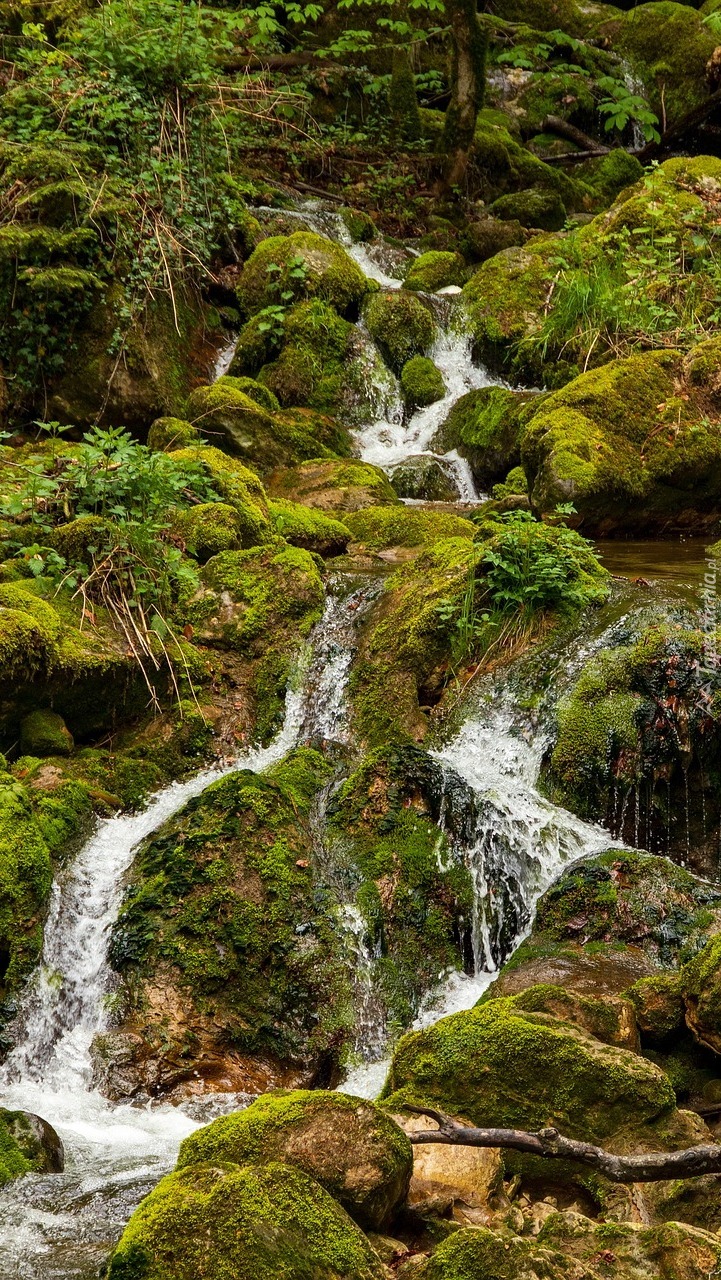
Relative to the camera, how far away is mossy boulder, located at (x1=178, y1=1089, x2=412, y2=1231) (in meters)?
3.08

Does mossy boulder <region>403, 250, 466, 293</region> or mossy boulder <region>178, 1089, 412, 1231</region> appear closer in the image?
mossy boulder <region>178, 1089, 412, 1231</region>

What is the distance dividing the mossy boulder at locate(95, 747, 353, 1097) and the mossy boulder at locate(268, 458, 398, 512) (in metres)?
4.37

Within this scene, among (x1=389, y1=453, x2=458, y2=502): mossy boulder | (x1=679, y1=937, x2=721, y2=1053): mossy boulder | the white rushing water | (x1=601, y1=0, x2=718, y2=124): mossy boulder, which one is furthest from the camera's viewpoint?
(x1=601, y1=0, x2=718, y2=124): mossy boulder

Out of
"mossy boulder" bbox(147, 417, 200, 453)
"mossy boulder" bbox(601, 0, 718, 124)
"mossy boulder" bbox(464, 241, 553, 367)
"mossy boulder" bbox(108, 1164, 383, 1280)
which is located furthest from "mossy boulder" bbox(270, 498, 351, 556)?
"mossy boulder" bbox(601, 0, 718, 124)

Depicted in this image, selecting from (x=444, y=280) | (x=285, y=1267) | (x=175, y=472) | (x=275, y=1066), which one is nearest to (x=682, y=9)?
(x=444, y=280)

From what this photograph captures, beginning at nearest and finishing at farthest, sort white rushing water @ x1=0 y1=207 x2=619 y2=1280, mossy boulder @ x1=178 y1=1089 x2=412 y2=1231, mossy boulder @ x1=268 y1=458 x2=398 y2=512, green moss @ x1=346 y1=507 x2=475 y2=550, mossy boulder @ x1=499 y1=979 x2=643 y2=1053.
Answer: mossy boulder @ x1=178 y1=1089 x2=412 y2=1231
white rushing water @ x1=0 y1=207 x2=619 y2=1280
mossy boulder @ x1=499 y1=979 x2=643 y2=1053
green moss @ x1=346 y1=507 x2=475 y2=550
mossy boulder @ x1=268 y1=458 x2=398 y2=512

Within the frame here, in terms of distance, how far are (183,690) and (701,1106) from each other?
4343 mm

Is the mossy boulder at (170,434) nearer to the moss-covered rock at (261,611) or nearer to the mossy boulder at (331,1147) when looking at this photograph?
the moss-covered rock at (261,611)

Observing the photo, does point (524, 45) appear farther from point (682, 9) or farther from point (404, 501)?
point (404, 501)

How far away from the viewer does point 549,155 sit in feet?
60.0

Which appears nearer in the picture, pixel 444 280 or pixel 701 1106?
pixel 701 1106

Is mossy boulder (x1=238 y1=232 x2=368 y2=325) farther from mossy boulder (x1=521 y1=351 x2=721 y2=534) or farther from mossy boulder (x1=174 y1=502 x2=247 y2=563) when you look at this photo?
mossy boulder (x1=174 y1=502 x2=247 y2=563)

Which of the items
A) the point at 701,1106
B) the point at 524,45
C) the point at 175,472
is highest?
the point at 524,45

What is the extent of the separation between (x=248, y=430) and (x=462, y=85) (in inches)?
315
